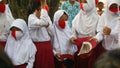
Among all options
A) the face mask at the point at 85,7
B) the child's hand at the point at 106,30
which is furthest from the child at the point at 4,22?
the child's hand at the point at 106,30

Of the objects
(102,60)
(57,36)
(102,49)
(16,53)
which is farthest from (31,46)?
(102,60)

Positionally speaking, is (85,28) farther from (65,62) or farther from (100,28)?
(65,62)

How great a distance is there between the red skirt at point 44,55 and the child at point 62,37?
0.18 m

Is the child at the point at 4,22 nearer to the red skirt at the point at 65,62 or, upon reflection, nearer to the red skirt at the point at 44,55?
the red skirt at the point at 44,55

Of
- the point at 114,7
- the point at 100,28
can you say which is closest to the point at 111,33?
the point at 100,28

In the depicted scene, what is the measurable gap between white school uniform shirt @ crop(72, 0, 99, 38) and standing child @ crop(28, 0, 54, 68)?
614 millimetres

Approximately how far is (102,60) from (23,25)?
145 inches

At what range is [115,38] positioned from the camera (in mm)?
5293

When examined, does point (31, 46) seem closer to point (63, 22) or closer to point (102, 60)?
point (63, 22)

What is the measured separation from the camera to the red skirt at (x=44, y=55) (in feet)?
17.7

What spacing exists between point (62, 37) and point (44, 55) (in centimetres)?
50

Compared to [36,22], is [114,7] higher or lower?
higher

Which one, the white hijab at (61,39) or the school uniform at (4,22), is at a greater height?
the school uniform at (4,22)

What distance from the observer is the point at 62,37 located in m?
5.71
